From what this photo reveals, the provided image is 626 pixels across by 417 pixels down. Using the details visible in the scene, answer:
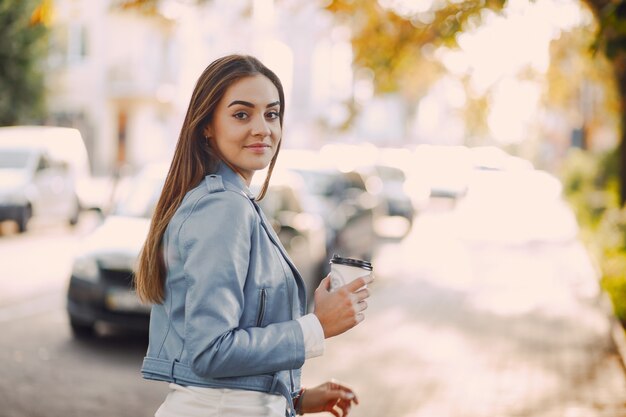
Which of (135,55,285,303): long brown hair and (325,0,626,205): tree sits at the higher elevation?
(325,0,626,205): tree

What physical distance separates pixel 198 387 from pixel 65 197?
61.0 feet

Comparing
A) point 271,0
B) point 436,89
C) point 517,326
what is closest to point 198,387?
point 271,0

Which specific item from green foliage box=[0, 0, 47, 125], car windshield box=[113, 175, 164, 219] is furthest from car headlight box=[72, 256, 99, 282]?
green foliage box=[0, 0, 47, 125]

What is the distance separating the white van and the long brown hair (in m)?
16.4

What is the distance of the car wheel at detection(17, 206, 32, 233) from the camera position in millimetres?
17953

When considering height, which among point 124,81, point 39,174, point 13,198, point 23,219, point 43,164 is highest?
point 124,81

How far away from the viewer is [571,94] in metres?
25.5

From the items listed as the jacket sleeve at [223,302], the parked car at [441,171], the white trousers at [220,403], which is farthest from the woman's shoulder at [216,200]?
the parked car at [441,171]

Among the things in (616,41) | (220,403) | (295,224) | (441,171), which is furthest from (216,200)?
(441,171)

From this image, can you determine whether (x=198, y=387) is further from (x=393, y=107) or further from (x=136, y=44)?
(x=393, y=107)

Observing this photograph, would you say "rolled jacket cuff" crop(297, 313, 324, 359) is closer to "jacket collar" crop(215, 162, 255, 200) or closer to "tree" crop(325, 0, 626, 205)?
"jacket collar" crop(215, 162, 255, 200)

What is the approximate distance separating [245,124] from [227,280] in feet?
1.58

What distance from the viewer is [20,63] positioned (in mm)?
27844

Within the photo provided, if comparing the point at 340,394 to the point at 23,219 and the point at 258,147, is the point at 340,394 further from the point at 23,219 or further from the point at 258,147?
the point at 23,219
